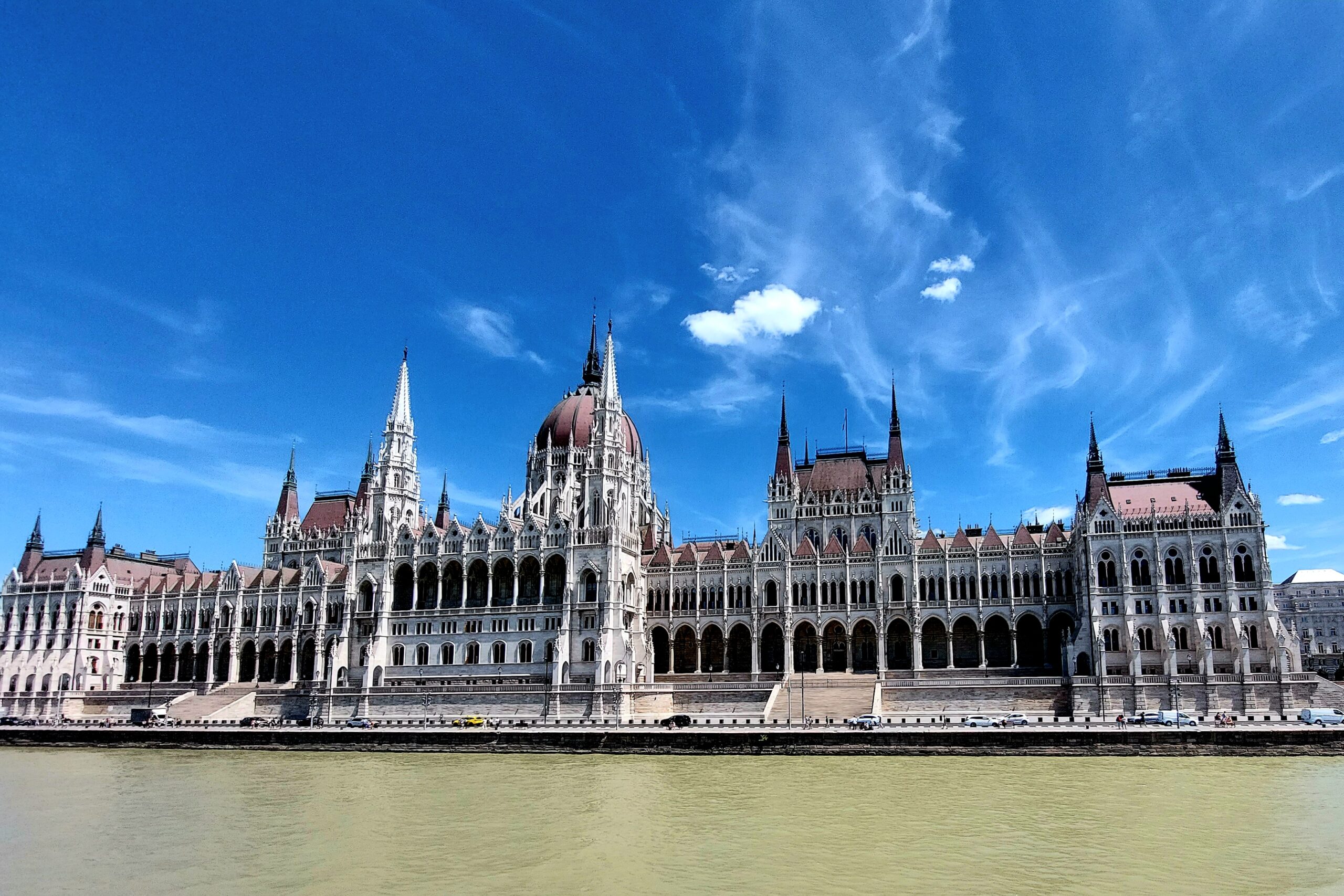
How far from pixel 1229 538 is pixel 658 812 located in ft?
183

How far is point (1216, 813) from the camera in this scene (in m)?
37.4

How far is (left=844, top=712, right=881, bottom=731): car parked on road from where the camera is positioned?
60147 mm

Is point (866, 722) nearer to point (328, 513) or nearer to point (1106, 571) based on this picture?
point (1106, 571)

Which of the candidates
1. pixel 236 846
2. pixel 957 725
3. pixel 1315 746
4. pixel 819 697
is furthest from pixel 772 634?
pixel 236 846

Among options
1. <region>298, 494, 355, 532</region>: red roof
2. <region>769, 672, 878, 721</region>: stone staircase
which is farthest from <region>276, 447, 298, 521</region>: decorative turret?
<region>769, 672, 878, 721</region>: stone staircase

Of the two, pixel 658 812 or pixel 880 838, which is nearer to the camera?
pixel 880 838

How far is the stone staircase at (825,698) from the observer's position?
71188mm

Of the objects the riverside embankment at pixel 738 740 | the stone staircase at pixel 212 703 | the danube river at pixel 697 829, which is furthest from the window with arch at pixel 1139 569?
the stone staircase at pixel 212 703

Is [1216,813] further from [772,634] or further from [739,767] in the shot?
[772,634]

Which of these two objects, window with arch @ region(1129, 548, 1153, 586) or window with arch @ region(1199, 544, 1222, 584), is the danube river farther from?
window with arch @ region(1199, 544, 1222, 584)

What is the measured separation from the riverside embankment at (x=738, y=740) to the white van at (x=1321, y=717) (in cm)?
236

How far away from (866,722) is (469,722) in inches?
1092

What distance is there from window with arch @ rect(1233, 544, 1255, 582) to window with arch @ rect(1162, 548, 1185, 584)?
3360 millimetres

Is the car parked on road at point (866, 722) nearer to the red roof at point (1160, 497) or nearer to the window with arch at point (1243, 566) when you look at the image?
the red roof at point (1160, 497)
